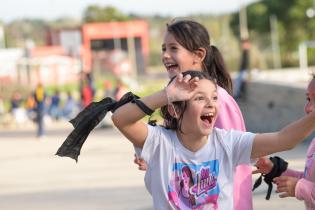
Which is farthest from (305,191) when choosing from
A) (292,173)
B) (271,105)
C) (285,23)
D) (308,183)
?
(285,23)

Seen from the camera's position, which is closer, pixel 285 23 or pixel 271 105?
pixel 271 105

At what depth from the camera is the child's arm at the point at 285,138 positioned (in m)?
3.06

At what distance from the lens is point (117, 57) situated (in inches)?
2429

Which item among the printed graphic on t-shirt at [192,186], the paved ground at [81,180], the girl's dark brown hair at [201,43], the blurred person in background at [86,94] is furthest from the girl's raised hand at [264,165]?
the blurred person in background at [86,94]

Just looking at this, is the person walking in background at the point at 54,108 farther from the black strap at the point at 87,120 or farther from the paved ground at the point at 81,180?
the black strap at the point at 87,120

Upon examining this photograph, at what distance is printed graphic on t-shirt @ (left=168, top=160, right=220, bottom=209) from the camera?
3.32 metres

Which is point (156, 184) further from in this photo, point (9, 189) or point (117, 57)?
point (117, 57)

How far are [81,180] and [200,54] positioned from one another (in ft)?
23.5

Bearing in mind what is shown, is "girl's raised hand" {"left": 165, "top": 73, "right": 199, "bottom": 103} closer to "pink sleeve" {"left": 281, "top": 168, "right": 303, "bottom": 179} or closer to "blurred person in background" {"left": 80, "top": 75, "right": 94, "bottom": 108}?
"pink sleeve" {"left": 281, "top": 168, "right": 303, "bottom": 179}

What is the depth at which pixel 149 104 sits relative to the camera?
312 cm

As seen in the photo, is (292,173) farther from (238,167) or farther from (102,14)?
(102,14)

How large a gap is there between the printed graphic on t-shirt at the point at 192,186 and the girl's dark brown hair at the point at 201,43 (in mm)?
674

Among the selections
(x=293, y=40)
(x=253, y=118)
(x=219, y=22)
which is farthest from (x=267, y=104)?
(x=219, y=22)

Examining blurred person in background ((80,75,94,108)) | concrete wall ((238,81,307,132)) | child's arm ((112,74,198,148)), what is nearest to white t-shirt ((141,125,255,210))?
child's arm ((112,74,198,148))
